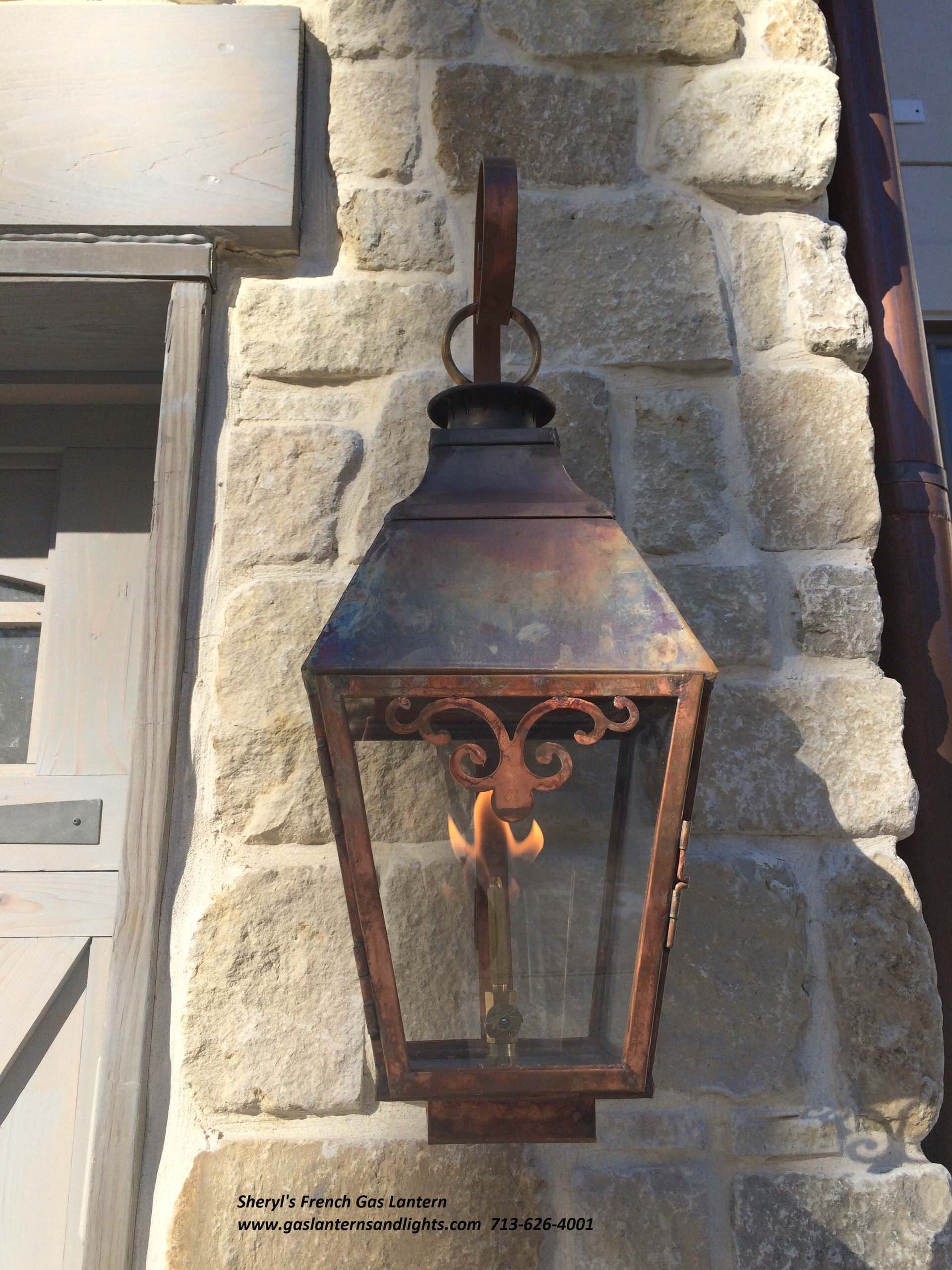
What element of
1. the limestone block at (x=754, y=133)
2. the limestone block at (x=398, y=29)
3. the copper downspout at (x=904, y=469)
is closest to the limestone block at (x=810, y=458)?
the copper downspout at (x=904, y=469)

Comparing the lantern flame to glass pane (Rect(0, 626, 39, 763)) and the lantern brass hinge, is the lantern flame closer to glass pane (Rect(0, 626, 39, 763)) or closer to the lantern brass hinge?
the lantern brass hinge

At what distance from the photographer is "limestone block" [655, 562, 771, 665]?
114 cm

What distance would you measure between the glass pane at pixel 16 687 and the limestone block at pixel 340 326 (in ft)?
1.85

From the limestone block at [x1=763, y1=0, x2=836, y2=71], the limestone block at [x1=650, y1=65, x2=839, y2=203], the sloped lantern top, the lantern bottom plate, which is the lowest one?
the lantern bottom plate

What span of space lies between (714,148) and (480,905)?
1.05 m

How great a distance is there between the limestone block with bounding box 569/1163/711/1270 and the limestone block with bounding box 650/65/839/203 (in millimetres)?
1209

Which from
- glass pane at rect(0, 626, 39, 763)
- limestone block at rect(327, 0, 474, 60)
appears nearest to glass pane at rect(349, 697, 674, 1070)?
glass pane at rect(0, 626, 39, 763)

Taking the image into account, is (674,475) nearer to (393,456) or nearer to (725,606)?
(725,606)

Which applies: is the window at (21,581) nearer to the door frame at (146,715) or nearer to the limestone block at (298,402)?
the door frame at (146,715)

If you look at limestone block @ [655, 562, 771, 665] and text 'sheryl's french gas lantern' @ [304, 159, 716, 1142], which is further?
limestone block @ [655, 562, 771, 665]

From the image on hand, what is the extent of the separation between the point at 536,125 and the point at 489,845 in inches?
39.5

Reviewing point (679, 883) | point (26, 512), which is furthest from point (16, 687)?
point (679, 883)

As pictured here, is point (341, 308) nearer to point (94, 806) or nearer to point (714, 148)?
point (714, 148)

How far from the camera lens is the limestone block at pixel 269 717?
3.54 ft
